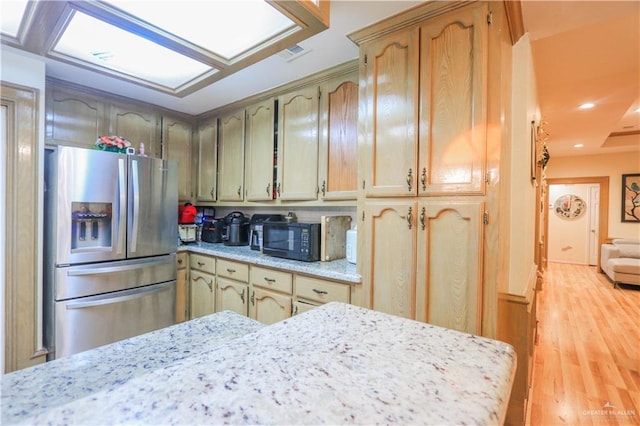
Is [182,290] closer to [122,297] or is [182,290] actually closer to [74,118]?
[122,297]

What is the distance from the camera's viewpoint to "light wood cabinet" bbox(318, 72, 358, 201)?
2.21m

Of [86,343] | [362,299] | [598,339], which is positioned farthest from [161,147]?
[598,339]

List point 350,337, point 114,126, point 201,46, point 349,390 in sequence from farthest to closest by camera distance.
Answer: point 114,126 < point 201,46 < point 350,337 < point 349,390

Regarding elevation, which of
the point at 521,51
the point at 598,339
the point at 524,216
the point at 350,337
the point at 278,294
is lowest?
the point at 598,339

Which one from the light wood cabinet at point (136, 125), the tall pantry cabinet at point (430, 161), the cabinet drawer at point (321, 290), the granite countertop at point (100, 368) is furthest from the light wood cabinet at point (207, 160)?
the granite countertop at point (100, 368)

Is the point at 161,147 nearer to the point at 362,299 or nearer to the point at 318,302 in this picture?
the point at 318,302

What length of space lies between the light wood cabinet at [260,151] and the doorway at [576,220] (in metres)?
6.35

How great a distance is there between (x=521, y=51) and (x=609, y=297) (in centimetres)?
449

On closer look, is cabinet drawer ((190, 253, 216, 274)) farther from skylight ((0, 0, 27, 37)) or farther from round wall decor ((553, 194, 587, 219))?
round wall decor ((553, 194, 587, 219))

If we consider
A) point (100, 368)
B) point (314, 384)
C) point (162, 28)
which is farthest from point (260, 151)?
point (314, 384)

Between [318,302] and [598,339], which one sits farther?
[598,339]

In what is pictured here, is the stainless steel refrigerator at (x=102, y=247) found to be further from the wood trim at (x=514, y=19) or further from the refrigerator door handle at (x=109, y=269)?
the wood trim at (x=514, y=19)

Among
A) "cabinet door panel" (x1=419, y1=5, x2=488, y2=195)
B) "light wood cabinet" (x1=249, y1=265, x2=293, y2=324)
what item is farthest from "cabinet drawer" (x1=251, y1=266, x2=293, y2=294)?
"cabinet door panel" (x1=419, y1=5, x2=488, y2=195)

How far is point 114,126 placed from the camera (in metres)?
2.88
